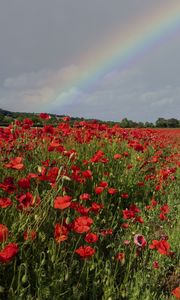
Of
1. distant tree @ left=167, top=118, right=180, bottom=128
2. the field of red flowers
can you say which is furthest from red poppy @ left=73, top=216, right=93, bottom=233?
distant tree @ left=167, top=118, right=180, bottom=128

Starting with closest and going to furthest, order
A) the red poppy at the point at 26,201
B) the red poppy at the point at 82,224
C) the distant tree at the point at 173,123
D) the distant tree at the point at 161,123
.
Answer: the red poppy at the point at 82,224
the red poppy at the point at 26,201
the distant tree at the point at 161,123
the distant tree at the point at 173,123

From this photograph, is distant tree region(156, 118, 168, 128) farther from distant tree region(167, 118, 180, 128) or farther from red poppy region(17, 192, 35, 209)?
red poppy region(17, 192, 35, 209)

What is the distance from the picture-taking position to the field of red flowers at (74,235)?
8.82 ft

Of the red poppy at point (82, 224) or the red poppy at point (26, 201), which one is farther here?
the red poppy at point (26, 201)

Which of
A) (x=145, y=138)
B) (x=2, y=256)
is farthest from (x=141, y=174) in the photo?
(x=2, y=256)

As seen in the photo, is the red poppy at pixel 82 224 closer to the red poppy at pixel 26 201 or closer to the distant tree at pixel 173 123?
the red poppy at pixel 26 201

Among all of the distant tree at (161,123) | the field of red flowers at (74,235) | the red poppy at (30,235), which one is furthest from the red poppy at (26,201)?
the distant tree at (161,123)

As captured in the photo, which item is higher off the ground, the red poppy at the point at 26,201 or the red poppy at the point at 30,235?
the red poppy at the point at 26,201

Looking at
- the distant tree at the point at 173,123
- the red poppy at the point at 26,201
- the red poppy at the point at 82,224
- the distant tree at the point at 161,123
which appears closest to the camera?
the red poppy at the point at 82,224

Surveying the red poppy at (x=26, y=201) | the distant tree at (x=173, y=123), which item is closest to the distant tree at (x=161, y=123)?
the distant tree at (x=173, y=123)

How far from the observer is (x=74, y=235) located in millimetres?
3195

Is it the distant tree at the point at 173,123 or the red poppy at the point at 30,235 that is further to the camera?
the distant tree at the point at 173,123

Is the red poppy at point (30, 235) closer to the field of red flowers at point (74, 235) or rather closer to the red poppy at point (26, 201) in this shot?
the field of red flowers at point (74, 235)

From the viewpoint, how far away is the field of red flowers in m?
2.69
